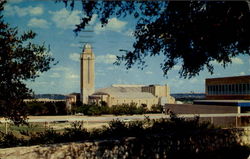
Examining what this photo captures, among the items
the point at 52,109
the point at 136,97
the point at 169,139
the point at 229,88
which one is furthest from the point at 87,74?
the point at 169,139

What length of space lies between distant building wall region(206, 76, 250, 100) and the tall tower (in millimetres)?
87164

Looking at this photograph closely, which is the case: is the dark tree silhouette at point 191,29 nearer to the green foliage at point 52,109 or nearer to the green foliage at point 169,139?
the green foliage at point 169,139

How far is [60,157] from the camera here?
27.7 ft

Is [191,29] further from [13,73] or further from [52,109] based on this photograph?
[52,109]

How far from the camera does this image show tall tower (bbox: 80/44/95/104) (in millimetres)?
130250

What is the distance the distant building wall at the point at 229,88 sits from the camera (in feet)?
128

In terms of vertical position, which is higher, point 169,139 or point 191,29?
point 191,29

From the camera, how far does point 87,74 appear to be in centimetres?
13388

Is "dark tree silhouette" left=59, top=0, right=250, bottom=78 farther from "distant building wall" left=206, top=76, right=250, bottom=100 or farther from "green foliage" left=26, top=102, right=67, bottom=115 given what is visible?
"green foliage" left=26, top=102, right=67, bottom=115

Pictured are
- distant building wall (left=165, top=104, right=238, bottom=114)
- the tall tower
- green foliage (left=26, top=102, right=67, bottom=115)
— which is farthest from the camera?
the tall tower

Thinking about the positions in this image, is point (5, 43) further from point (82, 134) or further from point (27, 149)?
point (82, 134)

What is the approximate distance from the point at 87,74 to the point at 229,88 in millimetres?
98172

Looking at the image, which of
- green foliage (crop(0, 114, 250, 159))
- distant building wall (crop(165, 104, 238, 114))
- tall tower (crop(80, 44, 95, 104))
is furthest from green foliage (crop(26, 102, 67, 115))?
tall tower (crop(80, 44, 95, 104))

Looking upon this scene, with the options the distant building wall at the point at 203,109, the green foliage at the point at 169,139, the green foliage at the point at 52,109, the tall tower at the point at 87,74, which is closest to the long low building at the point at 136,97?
the tall tower at the point at 87,74
